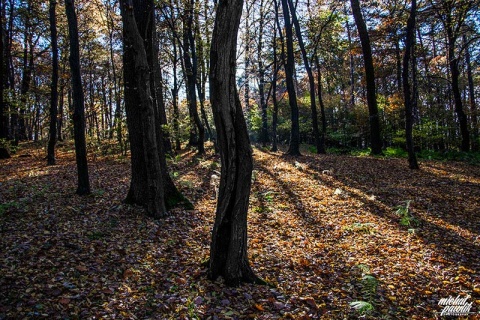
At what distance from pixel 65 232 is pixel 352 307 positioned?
537 centimetres

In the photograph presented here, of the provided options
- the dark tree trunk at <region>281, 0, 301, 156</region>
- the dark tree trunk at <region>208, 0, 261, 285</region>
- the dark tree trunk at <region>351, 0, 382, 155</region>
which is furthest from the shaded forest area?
the dark tree trunk at <region>281, 0, 301, 156</region>

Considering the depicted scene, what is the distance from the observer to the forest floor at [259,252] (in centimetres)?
416

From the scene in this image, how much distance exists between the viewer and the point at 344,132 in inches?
971

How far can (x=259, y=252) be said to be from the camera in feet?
20.0

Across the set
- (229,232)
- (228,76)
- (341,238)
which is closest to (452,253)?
(341,238)

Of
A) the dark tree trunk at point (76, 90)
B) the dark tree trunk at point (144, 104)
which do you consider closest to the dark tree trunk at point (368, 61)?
the dark tree trunk at point (144, 104)

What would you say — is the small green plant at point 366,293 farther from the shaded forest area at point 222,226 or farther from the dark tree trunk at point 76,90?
the dark tree trunk at point 76,90

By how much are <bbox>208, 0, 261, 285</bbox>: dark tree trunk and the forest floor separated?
343 mm

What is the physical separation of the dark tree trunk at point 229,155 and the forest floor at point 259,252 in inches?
13.5

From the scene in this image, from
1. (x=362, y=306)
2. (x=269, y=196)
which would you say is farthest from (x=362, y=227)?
(x=269, y=196)

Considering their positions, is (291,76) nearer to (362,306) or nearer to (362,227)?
(362,227)

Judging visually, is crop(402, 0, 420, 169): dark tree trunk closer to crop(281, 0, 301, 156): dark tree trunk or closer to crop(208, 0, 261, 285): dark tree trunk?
crop(281, 0, 301, 156): dark tree trunk

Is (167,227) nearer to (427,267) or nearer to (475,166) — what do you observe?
(427,267)

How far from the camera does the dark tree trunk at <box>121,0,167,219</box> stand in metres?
6.36
